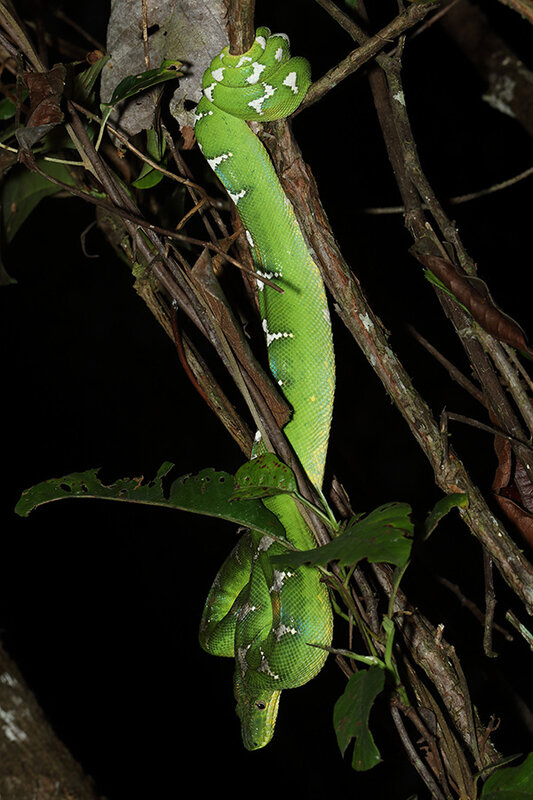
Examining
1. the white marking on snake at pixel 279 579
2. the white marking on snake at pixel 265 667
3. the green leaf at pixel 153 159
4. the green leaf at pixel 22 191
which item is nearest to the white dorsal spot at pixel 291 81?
the green leaf at pixel 153 159

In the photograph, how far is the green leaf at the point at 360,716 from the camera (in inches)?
30.0

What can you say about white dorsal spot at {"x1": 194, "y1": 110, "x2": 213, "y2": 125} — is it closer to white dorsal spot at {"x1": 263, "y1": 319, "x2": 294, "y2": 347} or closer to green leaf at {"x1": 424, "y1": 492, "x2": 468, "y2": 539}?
white dorsal spot at {"x1": 263, "y1": 319, "x2": 294, "y2": 347}

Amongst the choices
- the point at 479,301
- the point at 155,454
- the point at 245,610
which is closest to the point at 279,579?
the point at 245,610

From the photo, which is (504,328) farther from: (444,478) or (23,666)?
(23,666)

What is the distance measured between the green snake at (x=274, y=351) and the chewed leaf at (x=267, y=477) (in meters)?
0.17

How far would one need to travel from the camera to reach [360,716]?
0.78 m

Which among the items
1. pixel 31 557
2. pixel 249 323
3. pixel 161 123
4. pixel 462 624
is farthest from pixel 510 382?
pixel 31 557

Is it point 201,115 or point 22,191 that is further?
point 22,191

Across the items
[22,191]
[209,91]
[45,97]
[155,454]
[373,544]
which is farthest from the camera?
[155,454]

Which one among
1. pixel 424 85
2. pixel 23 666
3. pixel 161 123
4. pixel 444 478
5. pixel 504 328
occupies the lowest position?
pixel 23 666

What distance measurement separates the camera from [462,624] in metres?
1.81

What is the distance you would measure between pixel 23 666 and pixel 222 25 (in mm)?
2743

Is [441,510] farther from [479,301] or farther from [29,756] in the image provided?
[29,756]

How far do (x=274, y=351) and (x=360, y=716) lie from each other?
27.1 inches
